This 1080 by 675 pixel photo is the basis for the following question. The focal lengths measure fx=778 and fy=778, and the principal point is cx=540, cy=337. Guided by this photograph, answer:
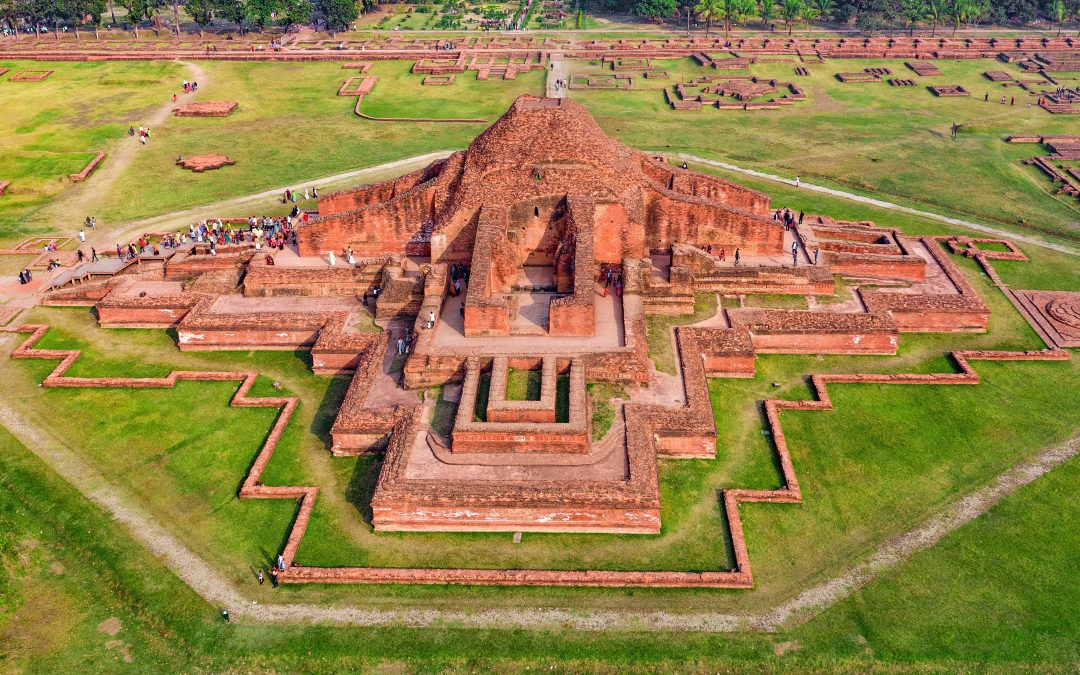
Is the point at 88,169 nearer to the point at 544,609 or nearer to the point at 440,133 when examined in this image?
the point at 440,133

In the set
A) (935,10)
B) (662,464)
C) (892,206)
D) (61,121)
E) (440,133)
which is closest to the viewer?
(662,464)

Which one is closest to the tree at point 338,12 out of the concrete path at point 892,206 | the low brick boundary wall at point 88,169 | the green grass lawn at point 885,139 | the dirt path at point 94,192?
the dirt path at point 94,192

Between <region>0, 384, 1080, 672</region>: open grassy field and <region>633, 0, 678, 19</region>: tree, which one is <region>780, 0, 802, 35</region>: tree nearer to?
<region>633, 0, 678, 19</region>: tree

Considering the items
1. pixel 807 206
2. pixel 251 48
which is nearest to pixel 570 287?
pixel 807 206

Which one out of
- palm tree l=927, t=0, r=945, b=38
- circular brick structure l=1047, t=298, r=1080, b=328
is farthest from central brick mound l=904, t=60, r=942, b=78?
circular brick structure l=1047, t=298, r=1080, b=328

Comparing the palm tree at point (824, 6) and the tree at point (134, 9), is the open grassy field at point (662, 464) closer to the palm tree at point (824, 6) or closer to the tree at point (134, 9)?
the tree at point (134, 9)

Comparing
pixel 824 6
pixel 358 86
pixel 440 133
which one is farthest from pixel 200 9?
pixel 824 6

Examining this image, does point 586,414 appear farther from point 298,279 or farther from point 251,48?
point 251,48
